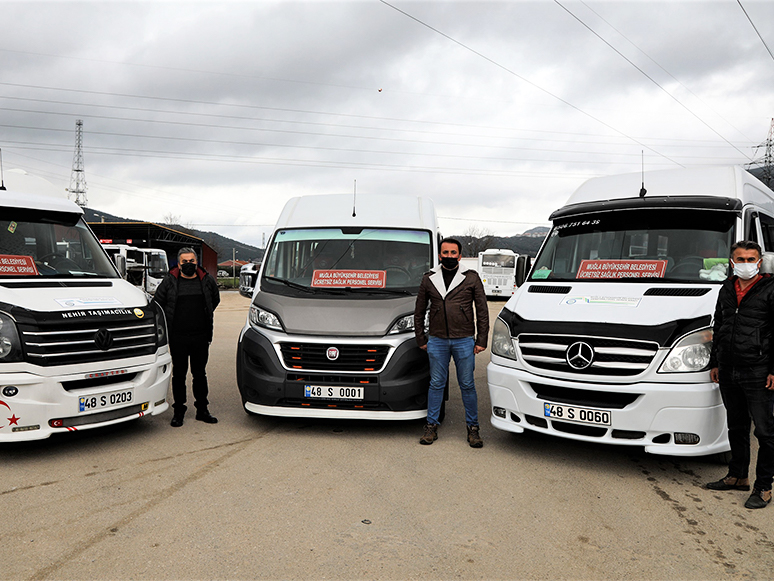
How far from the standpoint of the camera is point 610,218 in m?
6.37

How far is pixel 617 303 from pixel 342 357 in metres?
2.53

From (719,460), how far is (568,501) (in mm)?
1797

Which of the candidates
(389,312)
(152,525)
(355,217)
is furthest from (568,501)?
(355,217)

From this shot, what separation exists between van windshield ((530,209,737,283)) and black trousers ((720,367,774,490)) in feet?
4.08

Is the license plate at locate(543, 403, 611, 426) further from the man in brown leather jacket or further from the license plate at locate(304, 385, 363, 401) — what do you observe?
the license plate at locate(304, 385, 363, 401)

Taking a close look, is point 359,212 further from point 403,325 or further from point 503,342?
point 503,342

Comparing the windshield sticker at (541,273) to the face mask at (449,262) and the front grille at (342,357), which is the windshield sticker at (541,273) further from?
the front grille at (342,357)

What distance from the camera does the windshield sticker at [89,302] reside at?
5383mm

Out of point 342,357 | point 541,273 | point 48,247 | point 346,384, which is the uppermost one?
point 48,247

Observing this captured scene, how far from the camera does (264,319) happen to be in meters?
6.27

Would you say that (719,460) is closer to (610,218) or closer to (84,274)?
(610,218)

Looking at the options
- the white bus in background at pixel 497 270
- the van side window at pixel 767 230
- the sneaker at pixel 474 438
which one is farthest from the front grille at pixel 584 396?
the white bus in background at pixel 497 270

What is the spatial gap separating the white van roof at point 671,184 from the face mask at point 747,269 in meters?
1.74

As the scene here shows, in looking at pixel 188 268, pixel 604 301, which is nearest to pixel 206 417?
pixel 188 268
